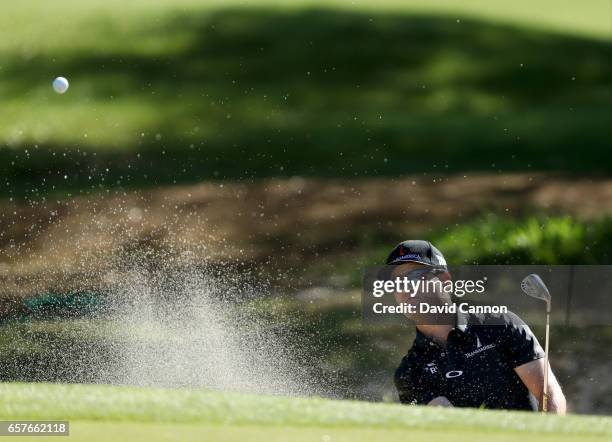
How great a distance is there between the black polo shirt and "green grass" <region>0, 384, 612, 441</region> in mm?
674

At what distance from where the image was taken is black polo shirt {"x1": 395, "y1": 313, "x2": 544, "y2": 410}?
4.45 metres

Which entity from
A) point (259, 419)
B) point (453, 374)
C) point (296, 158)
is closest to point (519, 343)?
point (453, 374)

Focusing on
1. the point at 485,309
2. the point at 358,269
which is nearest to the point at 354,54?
the point at 358,269

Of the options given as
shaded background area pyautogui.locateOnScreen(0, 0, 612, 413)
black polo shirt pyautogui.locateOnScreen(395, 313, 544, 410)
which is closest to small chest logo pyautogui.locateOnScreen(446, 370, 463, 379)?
black polo shirt pyautogui.locateOnScreen(395, 313, 544, 410)

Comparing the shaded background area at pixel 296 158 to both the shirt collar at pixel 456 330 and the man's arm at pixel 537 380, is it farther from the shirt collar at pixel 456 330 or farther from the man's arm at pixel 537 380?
the man's arm at pixel 537 380

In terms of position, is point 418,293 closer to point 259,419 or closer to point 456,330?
point 456,330

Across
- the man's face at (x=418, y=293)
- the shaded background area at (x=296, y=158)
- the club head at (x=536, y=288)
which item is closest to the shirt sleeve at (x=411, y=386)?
the man's face at (x=418, y=293)

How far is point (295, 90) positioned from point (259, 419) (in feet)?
32.6

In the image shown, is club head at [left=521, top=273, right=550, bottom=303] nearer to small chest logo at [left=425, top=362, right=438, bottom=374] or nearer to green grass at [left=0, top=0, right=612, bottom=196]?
small chest logo at [left=425, top=362, right=438, bottom=374]

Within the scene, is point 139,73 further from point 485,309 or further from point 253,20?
point 485,309

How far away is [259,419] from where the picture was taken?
349 cm

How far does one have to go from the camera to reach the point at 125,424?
3.42 meters

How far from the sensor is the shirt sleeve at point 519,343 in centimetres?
443

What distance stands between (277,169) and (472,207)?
2.24 meters
